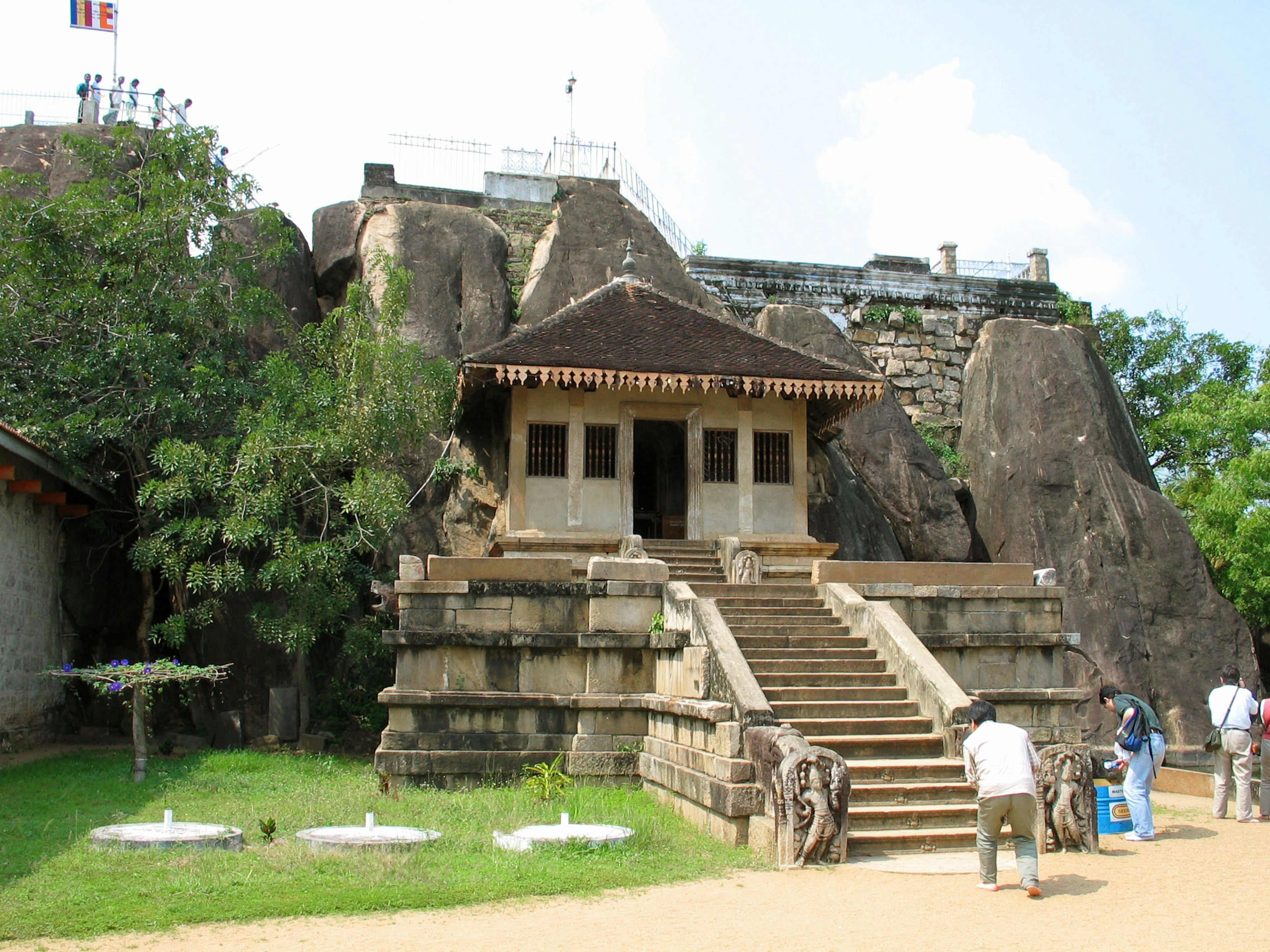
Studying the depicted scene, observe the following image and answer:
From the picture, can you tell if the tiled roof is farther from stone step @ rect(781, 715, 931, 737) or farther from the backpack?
the backpack

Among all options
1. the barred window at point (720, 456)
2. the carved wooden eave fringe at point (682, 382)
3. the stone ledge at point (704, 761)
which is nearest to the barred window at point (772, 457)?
the barred window at point (720, 456)

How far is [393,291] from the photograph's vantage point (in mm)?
16875

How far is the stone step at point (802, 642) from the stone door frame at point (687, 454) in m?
4.50

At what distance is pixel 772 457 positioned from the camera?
16.6 metres

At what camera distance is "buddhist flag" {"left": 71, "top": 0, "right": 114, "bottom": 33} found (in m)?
22.9

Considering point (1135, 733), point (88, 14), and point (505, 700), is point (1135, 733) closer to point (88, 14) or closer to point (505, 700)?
point (505, 700)

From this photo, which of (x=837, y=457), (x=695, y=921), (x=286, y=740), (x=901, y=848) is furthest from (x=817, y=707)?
(x=837, y=457)

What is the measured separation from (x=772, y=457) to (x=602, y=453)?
2.63 m

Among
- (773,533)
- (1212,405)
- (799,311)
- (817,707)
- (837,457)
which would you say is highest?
(799,311)

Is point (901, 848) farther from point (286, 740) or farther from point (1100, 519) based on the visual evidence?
point (1100, 519)

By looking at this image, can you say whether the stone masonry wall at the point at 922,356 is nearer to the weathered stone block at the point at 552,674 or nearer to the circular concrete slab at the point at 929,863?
the weathered stone block at the point at 552,674

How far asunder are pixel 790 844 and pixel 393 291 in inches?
455

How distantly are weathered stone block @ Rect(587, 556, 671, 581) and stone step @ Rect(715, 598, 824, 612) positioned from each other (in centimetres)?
90

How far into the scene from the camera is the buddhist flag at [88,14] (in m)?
22.9
